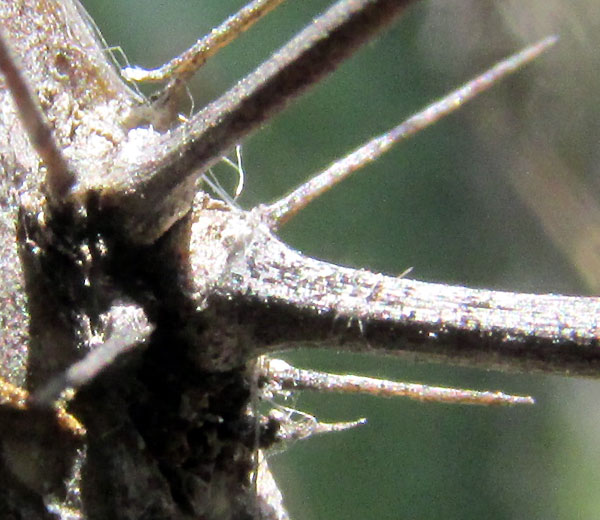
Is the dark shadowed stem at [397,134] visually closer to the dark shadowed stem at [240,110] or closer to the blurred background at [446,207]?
the dark shadowed stem at [240,110]

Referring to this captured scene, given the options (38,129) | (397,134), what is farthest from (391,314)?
(38,129)

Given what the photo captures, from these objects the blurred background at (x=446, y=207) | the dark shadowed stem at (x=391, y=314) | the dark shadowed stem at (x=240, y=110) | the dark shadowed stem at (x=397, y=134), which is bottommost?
the blurred background at (x=446, y=207)

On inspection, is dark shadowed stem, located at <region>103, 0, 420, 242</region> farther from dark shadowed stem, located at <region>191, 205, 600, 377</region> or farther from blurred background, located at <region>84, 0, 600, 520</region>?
blurred background, located at <region>84, 0, 600, 520</region>

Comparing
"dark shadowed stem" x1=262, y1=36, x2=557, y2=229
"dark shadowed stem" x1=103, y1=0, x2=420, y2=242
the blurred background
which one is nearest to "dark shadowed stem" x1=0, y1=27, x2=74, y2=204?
"dark shadowed stem" x1=103, y1=0, x2=420, y2=242

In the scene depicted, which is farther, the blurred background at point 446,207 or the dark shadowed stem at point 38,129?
the blurred background at point 446,207

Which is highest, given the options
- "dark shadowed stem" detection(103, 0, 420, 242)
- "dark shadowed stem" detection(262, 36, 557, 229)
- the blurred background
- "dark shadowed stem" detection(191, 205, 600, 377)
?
"dark shadowed stem" detection(103, 0, 420, 242)

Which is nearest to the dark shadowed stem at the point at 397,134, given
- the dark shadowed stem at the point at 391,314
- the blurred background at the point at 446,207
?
the dark shadowed stem at the point at 391,314
